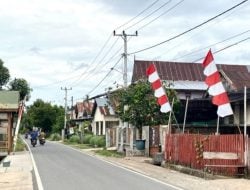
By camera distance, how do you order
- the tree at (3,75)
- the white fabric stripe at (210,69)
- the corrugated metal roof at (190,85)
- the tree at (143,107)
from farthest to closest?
the tree at (3,75), the corrugated metal roof at (190,85), the tree at (143,107), the white fabric stripe at (210,69)

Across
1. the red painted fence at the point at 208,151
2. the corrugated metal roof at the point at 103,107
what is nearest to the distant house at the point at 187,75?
the corrugated metal roof at the point at 103,107

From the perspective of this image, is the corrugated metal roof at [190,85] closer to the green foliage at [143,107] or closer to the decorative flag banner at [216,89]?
the green foliage at [143,107]

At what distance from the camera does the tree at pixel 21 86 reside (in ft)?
215

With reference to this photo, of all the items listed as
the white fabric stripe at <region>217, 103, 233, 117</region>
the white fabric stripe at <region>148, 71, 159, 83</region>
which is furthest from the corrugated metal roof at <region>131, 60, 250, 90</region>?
the white fabric stripe at <region>217, 103, 233, 117</region>

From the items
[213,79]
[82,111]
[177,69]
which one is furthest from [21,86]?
[213,79]

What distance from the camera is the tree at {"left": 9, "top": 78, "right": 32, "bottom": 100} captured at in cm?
6556

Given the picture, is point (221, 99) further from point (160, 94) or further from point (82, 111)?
point (82, 111)

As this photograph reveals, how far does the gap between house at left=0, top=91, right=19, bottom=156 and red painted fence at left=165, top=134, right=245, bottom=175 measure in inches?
630

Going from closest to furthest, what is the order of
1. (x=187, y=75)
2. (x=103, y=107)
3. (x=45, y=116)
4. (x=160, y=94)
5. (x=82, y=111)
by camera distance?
(x=160, y=94) < (x=187, y=75) < (x=103, y=107) < (x=82, y=111) < (x=45, y=116)

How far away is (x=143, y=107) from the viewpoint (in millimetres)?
37531

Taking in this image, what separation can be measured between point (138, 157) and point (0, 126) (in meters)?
11.8

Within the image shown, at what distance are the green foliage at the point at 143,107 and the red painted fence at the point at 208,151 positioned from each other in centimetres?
964

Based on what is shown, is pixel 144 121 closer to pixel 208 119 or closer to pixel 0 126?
pixel 208 119

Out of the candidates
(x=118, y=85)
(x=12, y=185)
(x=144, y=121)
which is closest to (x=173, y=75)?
(x=118, y=85)
